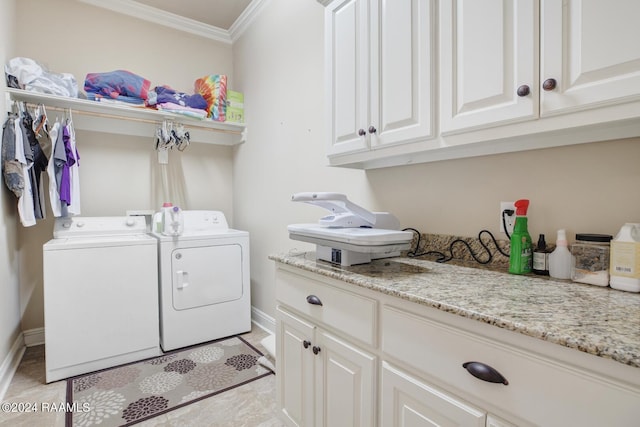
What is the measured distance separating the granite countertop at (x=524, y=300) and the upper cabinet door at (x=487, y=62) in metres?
0.51

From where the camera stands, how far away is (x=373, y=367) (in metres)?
0.99

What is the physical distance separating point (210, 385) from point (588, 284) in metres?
2.02

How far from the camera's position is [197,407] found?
5.67 feet

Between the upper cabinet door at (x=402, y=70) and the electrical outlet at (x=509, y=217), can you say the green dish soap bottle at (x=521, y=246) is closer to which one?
the electrical outlet at (x=509, y=217)

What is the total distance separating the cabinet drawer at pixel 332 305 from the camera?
1.01m

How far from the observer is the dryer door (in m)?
2.41

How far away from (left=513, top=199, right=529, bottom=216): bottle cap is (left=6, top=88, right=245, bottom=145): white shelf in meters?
2.67

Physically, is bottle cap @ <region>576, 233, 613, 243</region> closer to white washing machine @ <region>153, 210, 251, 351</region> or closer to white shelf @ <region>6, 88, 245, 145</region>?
white washing machine @ <region>153, 210, 251, 351</region>

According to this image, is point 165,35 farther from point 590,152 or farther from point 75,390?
point 590,152

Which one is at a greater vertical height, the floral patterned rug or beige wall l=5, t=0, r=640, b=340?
beige wall l=5, t=0, r=640, b=340

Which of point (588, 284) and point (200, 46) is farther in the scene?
point (200, 46)

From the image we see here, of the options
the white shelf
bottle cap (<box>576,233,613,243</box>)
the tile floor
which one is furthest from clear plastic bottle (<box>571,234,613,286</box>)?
the white shelf

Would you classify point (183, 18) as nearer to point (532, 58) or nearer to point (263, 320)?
point (263, 320)

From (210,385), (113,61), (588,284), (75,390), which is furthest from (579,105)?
(113,61)
